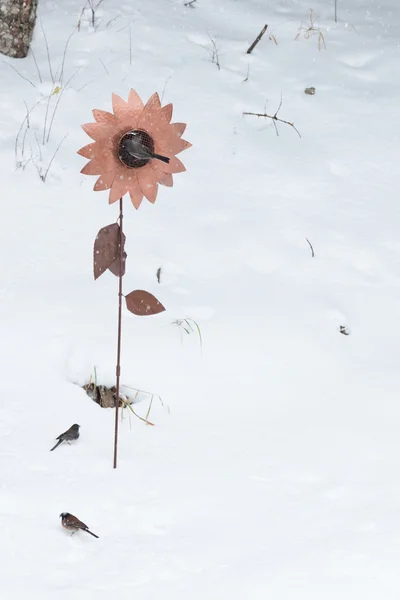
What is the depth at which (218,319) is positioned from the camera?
353 cm

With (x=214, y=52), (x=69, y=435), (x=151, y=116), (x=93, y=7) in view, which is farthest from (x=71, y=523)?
(x=93, y=7)

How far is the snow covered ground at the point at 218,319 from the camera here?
2600 mm

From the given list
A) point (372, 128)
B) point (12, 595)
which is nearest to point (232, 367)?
point (12, 595)

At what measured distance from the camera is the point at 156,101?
2.76 metres

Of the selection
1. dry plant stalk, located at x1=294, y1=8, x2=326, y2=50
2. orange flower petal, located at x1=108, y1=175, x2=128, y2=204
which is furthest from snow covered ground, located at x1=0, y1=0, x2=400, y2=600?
orange flower petal, located at x1=108, y1=175, x2=128, y2=204

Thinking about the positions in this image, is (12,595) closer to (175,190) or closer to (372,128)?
(175,190)

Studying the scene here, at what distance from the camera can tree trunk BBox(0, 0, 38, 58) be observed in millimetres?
4457

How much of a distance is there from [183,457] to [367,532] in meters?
0.63

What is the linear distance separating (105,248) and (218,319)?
2.54 feet

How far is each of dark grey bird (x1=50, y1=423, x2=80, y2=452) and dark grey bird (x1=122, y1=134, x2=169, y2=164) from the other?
86 cm

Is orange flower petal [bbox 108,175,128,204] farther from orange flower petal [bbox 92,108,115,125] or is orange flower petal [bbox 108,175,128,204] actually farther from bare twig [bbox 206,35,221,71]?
bare twig [bbox 206,35,221,71]

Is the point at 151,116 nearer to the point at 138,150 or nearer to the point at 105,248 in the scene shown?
the point at 138,150

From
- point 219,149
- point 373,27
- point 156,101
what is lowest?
point 219,149

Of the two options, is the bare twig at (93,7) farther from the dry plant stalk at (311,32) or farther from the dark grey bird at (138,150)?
the dark grey bird at (138,150)
